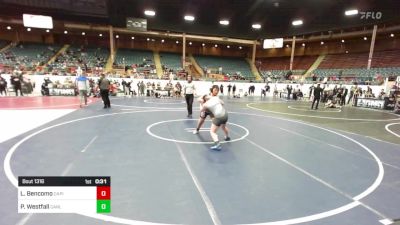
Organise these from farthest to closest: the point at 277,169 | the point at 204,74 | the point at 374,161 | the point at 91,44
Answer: the point at 91,44
the point at 204,74
the point at 374,161
the point at 277,169

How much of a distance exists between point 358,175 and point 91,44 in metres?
39.3

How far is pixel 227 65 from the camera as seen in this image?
124 ft

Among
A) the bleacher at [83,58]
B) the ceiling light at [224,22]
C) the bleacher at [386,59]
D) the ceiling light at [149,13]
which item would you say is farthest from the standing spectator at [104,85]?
the bleacher at [386,59]

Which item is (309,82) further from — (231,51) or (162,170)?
(162,170)

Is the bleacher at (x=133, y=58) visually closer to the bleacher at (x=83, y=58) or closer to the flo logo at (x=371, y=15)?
the bleacher at (x=83, y=58)

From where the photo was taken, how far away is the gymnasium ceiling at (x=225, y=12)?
1616 cm

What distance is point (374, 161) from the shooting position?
5195mm

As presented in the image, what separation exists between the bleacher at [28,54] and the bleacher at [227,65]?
20.7 meters

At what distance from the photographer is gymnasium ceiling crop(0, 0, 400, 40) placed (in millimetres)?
16156

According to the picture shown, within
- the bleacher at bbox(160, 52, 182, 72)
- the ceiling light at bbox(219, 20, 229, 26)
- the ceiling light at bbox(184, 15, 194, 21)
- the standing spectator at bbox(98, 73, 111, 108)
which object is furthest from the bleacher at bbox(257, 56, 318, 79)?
the standing spectator at bbox(98, 73, 111, 108)

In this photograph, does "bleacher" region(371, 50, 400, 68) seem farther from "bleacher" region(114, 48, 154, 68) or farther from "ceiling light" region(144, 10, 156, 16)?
"bleacher" region(114, 48, 154, 68)

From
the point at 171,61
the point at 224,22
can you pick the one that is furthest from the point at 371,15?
the point at 171,61

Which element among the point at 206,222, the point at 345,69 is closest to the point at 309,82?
the point at 345,69

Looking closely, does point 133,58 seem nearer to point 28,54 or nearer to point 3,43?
point 28,54
